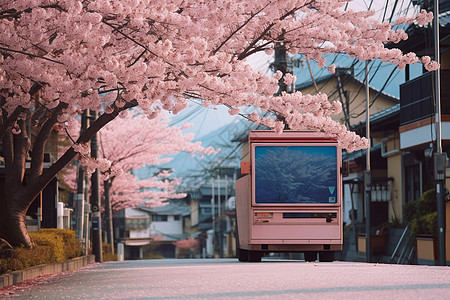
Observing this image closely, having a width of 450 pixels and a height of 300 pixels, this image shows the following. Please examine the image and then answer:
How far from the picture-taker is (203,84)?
49.2ft

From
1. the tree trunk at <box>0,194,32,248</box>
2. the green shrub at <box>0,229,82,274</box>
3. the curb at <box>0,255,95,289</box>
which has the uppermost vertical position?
the tree trunk at <box>0,194,32,248</box>

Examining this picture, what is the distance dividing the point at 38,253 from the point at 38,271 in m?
1.09

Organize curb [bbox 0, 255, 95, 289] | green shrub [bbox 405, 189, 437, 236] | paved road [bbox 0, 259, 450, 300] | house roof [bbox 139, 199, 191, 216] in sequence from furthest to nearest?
house roof [bbox 139, 199, 191, 216] → green shrub [bbox 405, 189, 437, 236] → curb [bbox 0, 255, 95, 289] → paved road [bbox 0, 259, 450, 300]

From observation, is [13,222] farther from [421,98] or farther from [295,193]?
[421,98]

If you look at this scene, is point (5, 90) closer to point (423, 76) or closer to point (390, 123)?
point (423, 76)

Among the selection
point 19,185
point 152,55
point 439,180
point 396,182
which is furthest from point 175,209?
point 152,55

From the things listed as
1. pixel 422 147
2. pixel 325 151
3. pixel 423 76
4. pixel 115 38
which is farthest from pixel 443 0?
pixel 115 38

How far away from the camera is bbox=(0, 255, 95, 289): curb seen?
47.6 feet

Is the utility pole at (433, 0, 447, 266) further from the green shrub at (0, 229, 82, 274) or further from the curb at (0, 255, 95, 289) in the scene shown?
the green shrub at (0, 229, 82, 274)

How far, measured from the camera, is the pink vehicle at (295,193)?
71.2 ft

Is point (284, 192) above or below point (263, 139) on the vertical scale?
below

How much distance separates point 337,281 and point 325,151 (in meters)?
9.77

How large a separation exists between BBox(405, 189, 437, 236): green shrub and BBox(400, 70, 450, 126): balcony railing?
334 centimetres

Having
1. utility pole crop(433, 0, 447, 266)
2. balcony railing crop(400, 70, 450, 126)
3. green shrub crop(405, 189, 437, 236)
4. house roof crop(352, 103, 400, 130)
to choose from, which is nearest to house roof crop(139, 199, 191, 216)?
house roof crop(352, 103, 400, 130)
